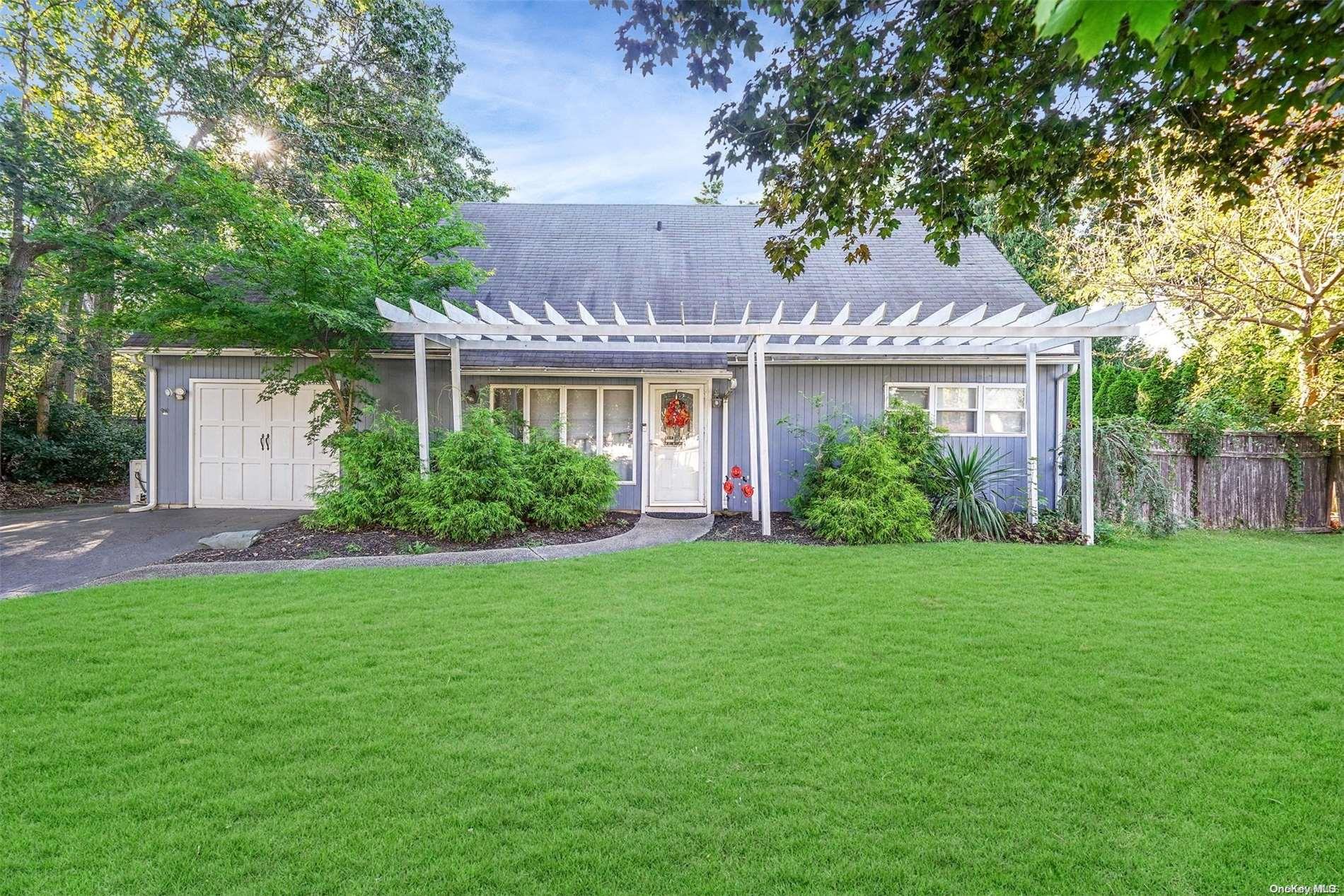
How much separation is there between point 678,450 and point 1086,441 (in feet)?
17.1

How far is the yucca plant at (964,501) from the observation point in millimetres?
7078

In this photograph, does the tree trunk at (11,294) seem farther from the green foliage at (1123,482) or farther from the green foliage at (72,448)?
the green foliage at (1123,482)

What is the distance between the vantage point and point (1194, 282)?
10367mm

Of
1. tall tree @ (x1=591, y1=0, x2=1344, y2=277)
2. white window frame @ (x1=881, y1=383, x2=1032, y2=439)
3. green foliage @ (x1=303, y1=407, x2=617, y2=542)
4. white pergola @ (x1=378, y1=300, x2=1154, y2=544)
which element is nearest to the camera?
tall tree @ (x1=591, y1=0, x2=1344, y2=277)

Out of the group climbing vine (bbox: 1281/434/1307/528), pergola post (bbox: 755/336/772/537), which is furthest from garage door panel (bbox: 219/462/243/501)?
climbing vine (bbox: 1281/434/1307/528)

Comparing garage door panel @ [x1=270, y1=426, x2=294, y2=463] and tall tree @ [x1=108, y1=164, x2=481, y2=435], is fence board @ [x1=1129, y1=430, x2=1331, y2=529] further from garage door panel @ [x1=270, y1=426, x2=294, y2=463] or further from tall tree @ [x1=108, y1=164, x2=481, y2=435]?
garage door panel @ [x1=270, y1=426, x2=294, y2=463]

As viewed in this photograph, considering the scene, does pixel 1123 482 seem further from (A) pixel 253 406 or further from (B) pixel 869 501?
(A) pixel 253 406

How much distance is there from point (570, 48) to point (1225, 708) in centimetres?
783

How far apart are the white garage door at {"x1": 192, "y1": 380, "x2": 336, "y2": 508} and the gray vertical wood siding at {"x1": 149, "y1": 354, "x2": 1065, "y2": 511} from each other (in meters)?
0.21

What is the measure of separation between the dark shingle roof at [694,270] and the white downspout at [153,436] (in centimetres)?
489

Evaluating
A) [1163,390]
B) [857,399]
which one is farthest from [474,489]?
[1163,390]

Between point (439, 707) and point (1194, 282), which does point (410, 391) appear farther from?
point (1194, 282)

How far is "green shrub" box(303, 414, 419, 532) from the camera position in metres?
6.70

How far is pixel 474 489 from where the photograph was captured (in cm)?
659
